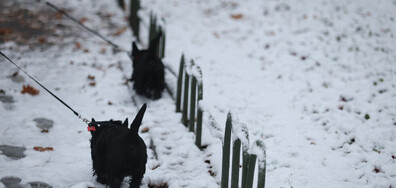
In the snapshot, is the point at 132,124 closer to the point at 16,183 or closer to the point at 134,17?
the point at 16,183

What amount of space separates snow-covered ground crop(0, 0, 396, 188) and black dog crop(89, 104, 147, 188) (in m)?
0.41

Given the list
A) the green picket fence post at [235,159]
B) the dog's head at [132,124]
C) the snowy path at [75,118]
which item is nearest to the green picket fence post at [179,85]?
the snowy path at [75,118]

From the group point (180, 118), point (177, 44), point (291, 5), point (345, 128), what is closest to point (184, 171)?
point (180, 118)

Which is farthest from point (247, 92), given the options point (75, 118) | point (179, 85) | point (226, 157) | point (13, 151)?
point (13, 151)

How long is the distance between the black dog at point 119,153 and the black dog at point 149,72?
2.15 m

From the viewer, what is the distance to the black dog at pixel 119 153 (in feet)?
10.3

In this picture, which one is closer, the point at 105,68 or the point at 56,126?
the point at 56,126

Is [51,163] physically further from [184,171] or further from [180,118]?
[180,118]

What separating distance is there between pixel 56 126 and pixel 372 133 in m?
4.47

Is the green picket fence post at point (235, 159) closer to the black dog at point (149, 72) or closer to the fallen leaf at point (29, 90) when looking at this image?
the black dog at point (149, 72)

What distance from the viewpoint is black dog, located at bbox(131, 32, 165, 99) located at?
5516mm

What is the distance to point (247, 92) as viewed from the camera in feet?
20.8

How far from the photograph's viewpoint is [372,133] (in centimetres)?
463

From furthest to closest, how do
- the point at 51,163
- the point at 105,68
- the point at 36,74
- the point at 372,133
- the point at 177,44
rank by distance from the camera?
the point at 177,44, the point at 105,68, the point at 36,74, the point at 372,133, the point at 51,163
